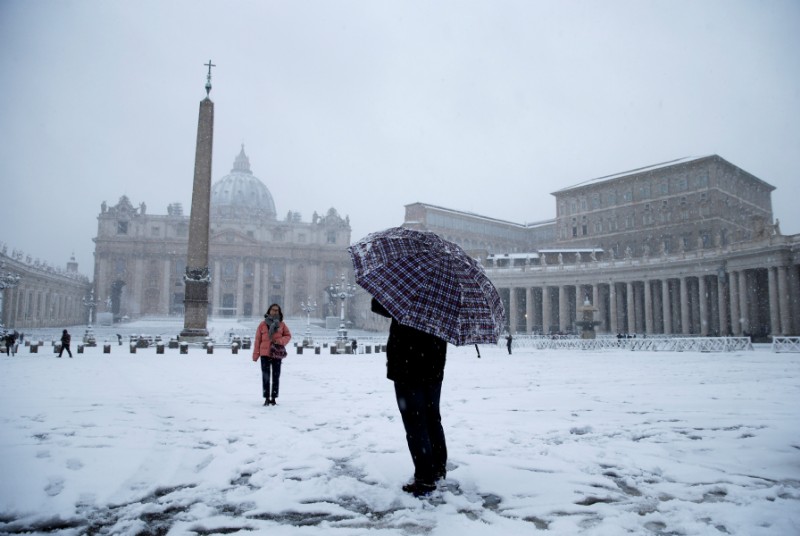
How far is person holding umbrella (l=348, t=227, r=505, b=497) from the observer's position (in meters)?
4.48

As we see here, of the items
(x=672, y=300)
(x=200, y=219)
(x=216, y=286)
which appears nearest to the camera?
(x=200, y=219)

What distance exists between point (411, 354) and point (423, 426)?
2.02ft

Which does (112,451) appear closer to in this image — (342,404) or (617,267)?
(342,404)

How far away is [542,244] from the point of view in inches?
3511

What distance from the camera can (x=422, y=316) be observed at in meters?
4.40

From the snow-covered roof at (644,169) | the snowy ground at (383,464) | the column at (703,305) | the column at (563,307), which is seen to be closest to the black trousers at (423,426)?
the snowy ground at (383,464)

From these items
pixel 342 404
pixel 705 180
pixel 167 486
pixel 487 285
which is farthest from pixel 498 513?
pixel 705 180

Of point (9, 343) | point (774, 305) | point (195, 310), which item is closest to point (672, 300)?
point (774, 305)

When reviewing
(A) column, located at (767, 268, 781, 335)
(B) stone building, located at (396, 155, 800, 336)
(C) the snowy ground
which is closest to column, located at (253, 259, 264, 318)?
(B) stone building, located at (396, 155, 800, 336)

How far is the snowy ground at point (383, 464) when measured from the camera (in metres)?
3.91

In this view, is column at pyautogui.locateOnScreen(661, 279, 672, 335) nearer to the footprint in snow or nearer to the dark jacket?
the dark jacket

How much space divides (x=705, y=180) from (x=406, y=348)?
6839cm

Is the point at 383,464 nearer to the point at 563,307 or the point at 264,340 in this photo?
the point at 264,340

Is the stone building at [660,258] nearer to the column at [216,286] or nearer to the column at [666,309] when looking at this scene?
the column at [666,309]
